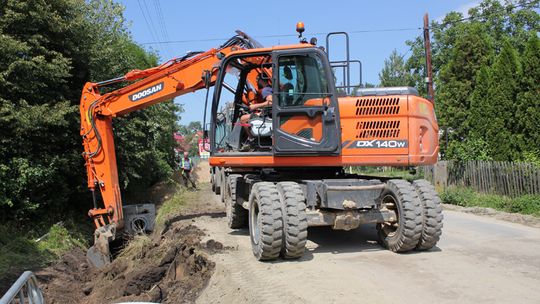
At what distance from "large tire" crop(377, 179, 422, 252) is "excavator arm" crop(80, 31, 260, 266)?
162 inches

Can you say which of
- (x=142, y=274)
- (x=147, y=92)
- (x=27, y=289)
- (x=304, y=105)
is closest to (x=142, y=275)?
(x=142, y=274)

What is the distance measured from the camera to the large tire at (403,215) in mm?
6930

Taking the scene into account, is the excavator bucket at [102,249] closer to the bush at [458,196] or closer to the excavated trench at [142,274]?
the excavated trench at [142,274]

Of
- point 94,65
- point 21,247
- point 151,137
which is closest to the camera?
point 21,247

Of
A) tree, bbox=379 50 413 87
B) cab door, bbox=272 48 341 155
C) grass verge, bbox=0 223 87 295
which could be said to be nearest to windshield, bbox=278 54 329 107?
cab door, bbox=272 48 341 155

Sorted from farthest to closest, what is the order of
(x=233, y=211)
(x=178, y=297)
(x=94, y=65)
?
(x=94, y=65)
(x=233, y=211)
(x=178, y=297)

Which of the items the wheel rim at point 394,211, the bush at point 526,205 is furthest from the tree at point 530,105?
the wheel rim at point 394,211

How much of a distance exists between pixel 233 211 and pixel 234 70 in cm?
289

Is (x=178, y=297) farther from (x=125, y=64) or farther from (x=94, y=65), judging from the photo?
(x=125, y=64)

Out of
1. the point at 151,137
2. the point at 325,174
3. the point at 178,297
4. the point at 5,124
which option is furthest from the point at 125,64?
the point at 178,297

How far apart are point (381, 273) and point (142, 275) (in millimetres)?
3580

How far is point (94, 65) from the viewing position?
13.6 meters

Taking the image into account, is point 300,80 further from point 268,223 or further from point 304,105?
point 268,223

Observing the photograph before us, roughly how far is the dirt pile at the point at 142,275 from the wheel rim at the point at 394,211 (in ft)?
8.83
